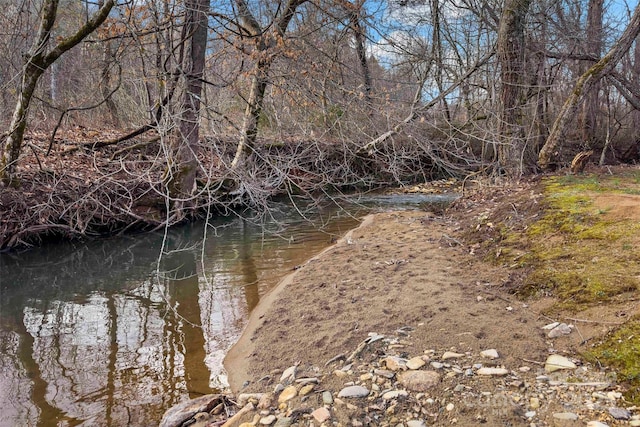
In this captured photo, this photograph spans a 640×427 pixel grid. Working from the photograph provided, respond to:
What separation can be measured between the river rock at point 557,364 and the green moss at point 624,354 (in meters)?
0.13

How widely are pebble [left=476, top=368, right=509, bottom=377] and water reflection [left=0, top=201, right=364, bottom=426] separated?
6.40ft

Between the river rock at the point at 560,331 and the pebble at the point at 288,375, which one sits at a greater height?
the river rock at the point at 560,331

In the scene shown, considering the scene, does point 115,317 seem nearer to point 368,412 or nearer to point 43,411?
point 43,411

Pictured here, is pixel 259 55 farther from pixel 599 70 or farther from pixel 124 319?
pixel 599 70

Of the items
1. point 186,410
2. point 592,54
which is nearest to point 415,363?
point 186,410

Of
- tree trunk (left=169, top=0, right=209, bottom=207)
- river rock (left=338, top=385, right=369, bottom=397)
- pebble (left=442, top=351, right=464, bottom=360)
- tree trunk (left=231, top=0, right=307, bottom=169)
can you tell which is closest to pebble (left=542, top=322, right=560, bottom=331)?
pebble (left=442, top=351, right=464, bottom=360)

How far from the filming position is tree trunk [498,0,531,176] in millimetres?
9016

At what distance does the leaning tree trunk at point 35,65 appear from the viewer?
275 inches

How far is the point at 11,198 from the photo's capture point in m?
7.73

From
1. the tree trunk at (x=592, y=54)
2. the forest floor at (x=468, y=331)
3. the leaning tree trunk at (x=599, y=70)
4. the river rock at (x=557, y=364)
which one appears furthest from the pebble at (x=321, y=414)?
the tree trunk at (x=592, y=54)

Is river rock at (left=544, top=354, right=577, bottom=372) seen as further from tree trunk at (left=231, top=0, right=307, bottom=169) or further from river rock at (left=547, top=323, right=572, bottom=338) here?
tree trunk at (left=231, top=0, right=307, bottom=169)

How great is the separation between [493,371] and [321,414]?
99 cm

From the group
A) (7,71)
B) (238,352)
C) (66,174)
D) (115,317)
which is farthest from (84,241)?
(238,352)

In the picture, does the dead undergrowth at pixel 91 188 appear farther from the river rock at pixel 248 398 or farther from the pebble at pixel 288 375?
the river rock at pixel 248 398
